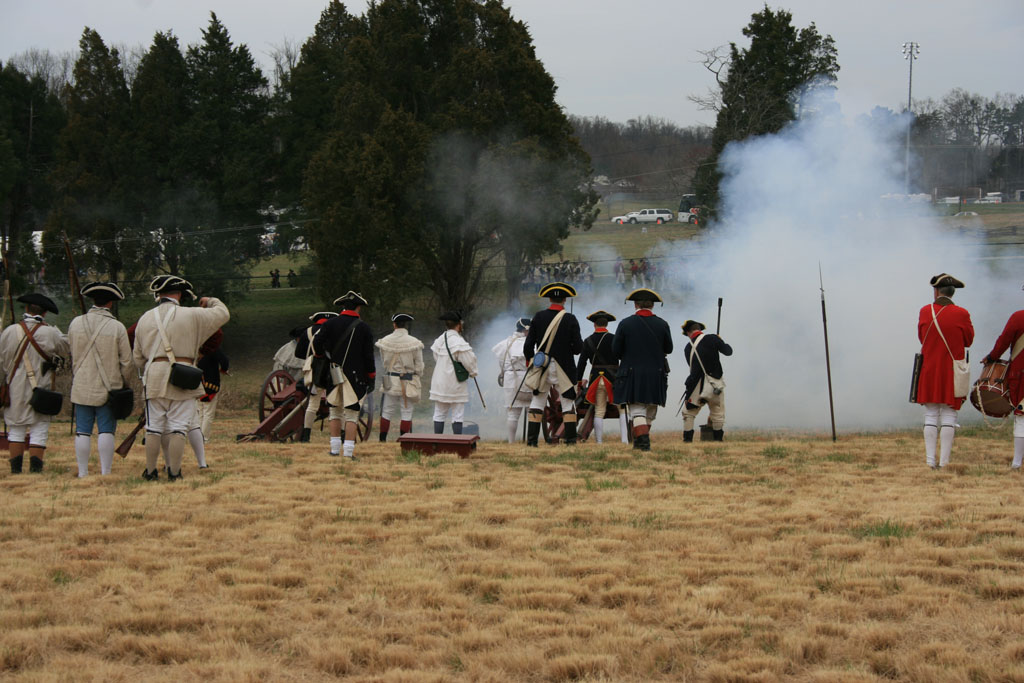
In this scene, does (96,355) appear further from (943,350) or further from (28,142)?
(28,142)

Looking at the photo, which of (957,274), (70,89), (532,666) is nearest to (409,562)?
(532,666)

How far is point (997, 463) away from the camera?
31.9 ft

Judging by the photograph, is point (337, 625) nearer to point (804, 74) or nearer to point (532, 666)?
point (532, 666)

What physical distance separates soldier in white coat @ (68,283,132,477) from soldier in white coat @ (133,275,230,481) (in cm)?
29

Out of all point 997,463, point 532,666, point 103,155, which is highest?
point 103,155

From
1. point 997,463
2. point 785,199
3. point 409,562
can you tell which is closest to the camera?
point 409,562

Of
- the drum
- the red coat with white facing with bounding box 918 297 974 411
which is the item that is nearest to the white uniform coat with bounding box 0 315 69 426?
the red coat with white facing with bounding box 918 297 974 411

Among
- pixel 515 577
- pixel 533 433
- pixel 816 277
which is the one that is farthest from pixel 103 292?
pixel 816 277

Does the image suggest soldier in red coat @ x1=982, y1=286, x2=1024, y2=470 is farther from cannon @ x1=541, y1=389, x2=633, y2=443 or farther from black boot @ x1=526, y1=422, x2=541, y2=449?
black boot @ x1=526, y1=422, x2=541, y2=449

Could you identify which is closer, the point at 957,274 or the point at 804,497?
the point at 804,497

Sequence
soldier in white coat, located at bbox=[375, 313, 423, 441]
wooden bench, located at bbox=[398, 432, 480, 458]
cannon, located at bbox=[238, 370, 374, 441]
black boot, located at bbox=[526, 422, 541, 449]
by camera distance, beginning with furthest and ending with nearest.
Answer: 1. soldier in white coat, located at bbox=[375, 313, 423, 441]
2. cannon, located at bbox=[238, 370, 374, 441]
3. black boot, located at bbox=[526, 422, 541, 449]
4. wooden bench, located at bbox=[398, 432, 480, 458]

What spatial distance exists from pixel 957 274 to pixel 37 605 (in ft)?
66.6

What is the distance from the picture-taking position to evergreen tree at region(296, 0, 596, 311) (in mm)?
26938

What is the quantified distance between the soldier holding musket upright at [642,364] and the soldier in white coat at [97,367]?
4.86m
